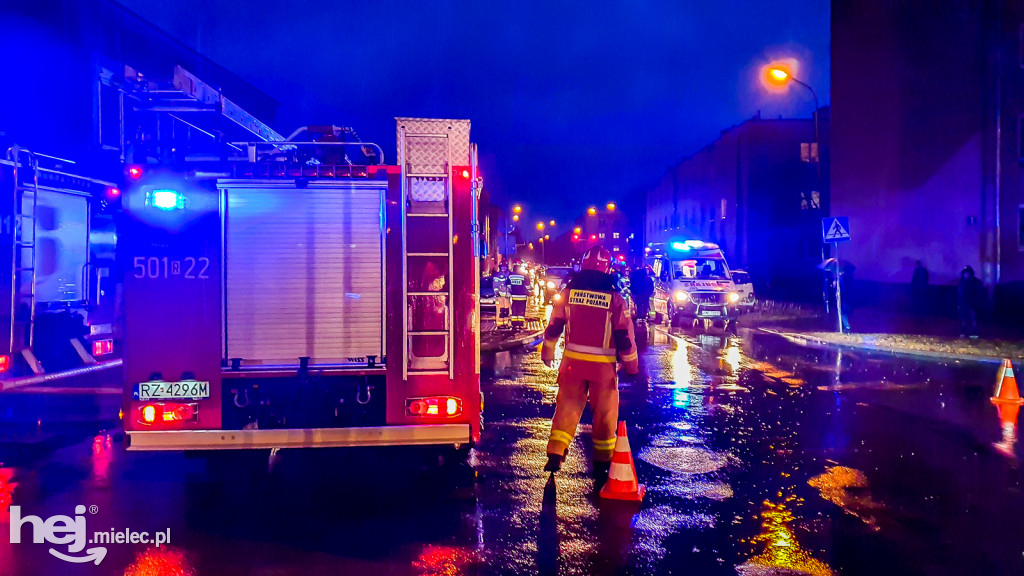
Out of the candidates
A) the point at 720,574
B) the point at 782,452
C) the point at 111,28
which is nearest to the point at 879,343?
the point at 782,452

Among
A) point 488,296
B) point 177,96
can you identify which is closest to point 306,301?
point 177,96

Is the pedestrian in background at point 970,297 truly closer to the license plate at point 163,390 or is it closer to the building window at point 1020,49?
the building window at point 1020,49

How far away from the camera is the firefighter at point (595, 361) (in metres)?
6.88

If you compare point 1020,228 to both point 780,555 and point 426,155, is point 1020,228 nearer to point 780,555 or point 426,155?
point 780,555

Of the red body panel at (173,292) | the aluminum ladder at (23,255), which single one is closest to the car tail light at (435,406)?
the red body panel at (173,292)

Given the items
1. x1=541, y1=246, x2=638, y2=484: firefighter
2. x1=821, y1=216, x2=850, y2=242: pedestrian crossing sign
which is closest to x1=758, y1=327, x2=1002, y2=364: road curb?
x1=821, y1=216, x2=850, y2=242: pedestrian crossing sign

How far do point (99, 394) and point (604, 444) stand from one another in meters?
8.25

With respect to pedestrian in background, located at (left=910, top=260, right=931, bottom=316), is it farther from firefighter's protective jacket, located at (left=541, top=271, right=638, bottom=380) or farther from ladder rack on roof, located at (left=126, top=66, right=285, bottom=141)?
ladder rack on roof, located at (left=126, top=66, right=285, bottom=141)

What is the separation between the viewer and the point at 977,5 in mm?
25781

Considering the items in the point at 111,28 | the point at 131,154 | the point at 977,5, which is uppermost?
the point at 977,5

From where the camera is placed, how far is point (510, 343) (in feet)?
59.6

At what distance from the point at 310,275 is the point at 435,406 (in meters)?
1.41

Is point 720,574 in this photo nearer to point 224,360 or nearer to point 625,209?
point 224,360

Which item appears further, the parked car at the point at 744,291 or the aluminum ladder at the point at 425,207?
the parked car at the point at 744,291
